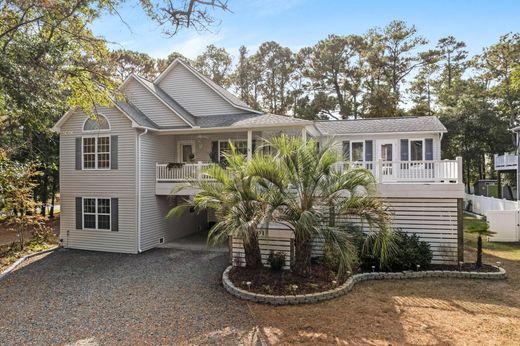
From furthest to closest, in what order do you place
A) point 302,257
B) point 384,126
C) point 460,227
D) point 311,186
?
1. point 384,126
2. point 460,227
3. point 302,257
4. point 311,186

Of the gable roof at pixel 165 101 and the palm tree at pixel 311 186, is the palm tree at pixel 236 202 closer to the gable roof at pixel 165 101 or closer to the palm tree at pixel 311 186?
the palm tree at pixel 311 186

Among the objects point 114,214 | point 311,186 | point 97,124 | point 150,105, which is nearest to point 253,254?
point 311,186

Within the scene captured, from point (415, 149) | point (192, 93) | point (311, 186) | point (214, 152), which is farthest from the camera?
point (415, 149)

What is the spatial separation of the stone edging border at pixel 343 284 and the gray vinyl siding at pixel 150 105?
25.4 feet

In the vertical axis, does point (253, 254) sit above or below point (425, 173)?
below

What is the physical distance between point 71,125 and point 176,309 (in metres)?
10.2

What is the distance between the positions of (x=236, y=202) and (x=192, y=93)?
10.1 meters

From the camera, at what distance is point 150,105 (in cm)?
1483

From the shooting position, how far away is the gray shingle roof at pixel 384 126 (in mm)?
16672

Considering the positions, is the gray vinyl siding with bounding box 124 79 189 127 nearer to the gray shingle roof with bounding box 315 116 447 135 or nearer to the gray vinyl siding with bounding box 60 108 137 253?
the gray vinyl siding with bounding box 60 108 137 253

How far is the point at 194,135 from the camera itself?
15797mm

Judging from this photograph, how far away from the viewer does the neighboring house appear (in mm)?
9977

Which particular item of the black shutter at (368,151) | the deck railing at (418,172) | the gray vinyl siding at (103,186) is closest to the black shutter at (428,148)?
the black shutter at (368,151)

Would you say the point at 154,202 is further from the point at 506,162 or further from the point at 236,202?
the point at 506,162
